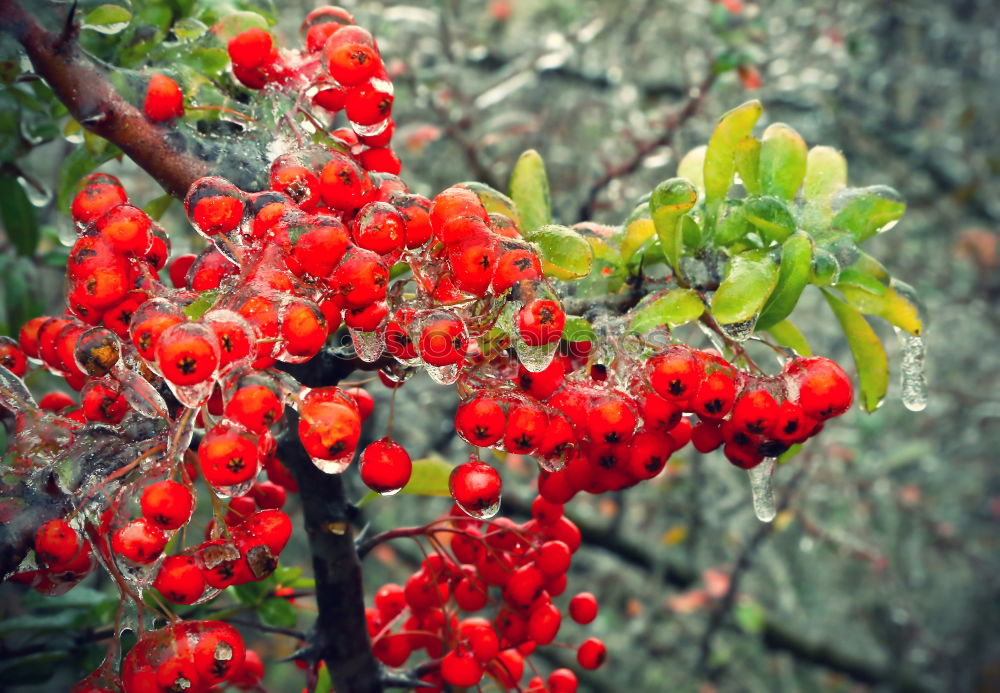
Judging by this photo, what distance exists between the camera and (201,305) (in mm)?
999

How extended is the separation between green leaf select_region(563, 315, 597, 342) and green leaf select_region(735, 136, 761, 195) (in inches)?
14.7

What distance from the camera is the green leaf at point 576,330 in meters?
1.17

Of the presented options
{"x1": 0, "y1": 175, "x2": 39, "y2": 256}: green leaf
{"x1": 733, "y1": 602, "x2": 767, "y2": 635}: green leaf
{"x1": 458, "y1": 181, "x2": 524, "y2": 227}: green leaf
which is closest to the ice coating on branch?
{"x1": 458, "y1": 181, "x2": 524, "y2": 227}: green leaf

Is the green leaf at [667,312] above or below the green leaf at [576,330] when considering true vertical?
above

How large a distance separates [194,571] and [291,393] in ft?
0.88

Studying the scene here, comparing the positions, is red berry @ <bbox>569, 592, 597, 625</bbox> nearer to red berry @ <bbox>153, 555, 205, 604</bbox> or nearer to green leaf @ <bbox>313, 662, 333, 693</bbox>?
green leaf @ <bbox>313, 662, 333, 693</bbox>

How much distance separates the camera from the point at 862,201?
1.30 metres

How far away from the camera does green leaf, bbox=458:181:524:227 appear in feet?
3.93

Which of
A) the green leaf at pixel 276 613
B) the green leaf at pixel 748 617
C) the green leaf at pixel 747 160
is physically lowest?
the green leaf at pixel 748 617

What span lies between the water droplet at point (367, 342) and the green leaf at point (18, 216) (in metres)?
1.17

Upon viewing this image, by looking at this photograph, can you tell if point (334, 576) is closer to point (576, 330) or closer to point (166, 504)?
point (166, 504)

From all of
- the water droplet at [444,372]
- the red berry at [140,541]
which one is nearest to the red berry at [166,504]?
the red berry at [140,541]

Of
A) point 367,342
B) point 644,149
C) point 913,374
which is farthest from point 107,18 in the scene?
point 644,149

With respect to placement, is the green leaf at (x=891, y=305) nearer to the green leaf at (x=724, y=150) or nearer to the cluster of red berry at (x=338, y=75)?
the green leaf at (x=724, y=150)
